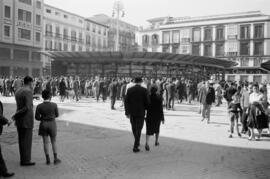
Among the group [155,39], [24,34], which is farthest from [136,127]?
[155,39]

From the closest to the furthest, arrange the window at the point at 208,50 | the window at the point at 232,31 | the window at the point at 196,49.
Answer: the window at the point at 232,31, the window at the point at 208,50, the window at the point at 196,49

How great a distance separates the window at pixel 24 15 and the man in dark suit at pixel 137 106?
4265cm

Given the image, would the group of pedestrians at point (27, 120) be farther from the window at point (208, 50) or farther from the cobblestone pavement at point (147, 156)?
the window at point (208, 50)

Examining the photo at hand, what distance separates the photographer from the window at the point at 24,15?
44719 mm

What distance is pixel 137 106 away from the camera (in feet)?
23.5

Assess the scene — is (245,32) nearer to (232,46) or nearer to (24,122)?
(232,46)

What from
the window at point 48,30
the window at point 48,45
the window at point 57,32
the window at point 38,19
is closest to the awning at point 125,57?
the window at point 38,19

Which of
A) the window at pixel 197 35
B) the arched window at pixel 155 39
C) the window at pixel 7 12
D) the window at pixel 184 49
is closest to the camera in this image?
the window at pixel 7 12

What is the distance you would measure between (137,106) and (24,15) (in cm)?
4361

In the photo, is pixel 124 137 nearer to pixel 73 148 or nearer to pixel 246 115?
pixel 73 148

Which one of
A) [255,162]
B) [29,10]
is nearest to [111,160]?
[255,162]

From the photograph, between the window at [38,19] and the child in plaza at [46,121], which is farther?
the window at [38,19]

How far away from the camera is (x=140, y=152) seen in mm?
7090

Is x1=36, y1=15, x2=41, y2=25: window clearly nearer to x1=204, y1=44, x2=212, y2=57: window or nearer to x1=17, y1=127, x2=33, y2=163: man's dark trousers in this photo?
x1=204, y1=44, x2=212, y2=57: window
